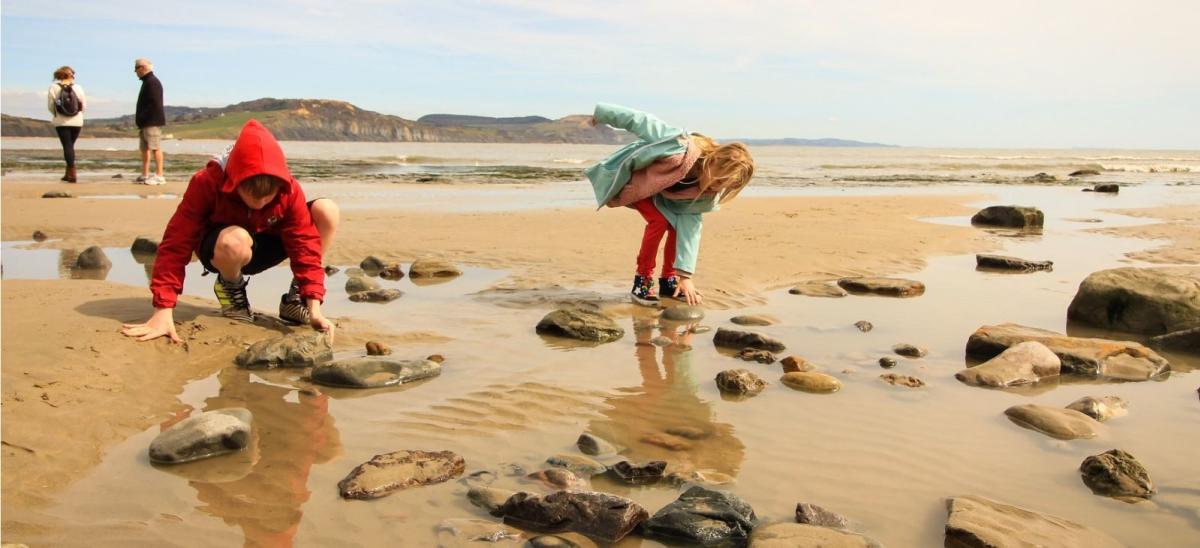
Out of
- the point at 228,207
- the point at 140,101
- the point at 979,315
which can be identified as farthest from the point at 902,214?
the point at 140,101

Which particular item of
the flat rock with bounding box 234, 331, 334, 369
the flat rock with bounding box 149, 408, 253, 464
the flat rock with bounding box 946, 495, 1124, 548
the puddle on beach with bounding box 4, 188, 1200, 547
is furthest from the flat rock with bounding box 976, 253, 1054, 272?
the flat rock with bounding box 149, 408, 253, 464

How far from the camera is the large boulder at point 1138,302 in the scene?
5.64m

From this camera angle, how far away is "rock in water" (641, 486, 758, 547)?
8.86ft

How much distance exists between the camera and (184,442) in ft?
10.6

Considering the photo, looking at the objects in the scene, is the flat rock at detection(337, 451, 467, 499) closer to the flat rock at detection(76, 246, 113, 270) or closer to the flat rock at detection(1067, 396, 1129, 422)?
the flat rock at detection(1067, 396, 1129, 422)

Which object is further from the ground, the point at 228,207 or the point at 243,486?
the point at 228,207

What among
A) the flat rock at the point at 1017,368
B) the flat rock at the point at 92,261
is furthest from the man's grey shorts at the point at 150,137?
the flat rock at the point at 1017,368

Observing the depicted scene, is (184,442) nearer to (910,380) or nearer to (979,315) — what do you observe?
(910,380)

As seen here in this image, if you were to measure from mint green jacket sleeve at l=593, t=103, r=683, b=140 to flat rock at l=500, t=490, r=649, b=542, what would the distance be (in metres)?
4.26

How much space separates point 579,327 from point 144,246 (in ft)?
16.4

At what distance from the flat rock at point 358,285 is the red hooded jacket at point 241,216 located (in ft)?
4.23

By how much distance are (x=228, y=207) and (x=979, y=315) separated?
4716 mm

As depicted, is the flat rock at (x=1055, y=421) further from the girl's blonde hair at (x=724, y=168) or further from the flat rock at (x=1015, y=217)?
the flat rock at (x=1015, y=217)

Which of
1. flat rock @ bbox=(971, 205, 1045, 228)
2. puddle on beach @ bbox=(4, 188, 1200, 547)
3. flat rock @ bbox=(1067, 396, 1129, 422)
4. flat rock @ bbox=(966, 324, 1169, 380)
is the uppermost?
flat rock @ bbox=(971, 205, 1045, 228)
